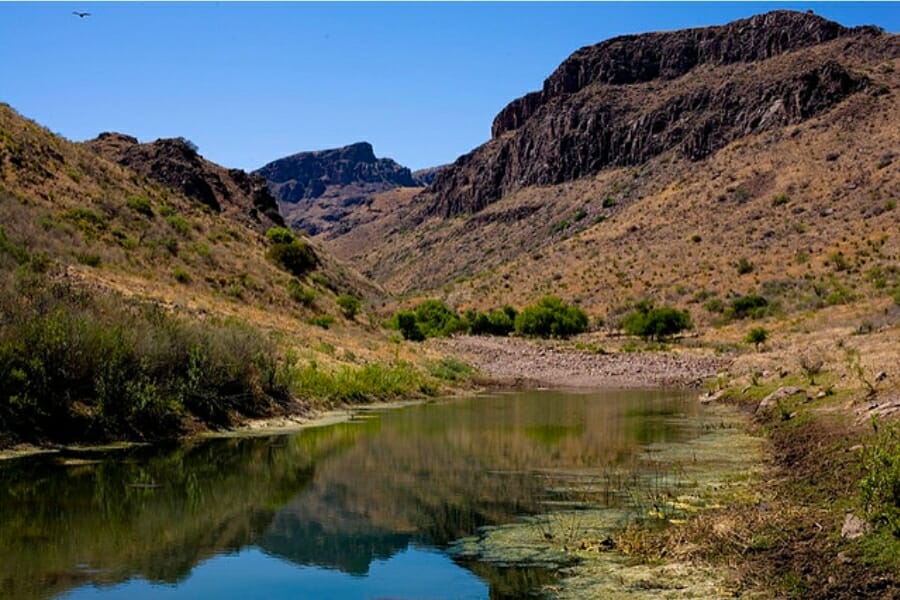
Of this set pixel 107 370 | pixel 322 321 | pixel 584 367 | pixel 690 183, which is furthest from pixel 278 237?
pixel 690 183

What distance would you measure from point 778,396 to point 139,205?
4080 cm

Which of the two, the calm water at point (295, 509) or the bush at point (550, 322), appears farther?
the bush at point (550, 322)

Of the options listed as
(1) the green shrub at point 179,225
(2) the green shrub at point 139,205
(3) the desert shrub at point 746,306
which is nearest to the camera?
(2) the green shrub at point 139,205

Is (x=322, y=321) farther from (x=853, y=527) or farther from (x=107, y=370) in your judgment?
(x=853, y=527)

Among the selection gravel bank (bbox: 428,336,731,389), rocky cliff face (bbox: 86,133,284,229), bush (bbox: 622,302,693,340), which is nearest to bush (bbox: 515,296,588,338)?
bush (bbox: 622,302,693,340)

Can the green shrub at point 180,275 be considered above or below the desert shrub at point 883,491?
above

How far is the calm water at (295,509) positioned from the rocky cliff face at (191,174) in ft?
202

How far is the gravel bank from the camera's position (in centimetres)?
4584

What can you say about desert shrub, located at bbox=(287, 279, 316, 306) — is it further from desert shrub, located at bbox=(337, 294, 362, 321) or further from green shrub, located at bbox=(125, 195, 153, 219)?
green shrub, located at bbox=(125, 195, 153, 219)

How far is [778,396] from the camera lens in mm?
26375

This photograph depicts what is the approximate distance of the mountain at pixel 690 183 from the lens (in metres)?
78.6

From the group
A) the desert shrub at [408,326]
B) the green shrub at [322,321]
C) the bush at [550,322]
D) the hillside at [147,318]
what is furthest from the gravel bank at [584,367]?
the bush at [550,322]

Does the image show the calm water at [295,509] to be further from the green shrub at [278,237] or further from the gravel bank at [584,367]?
the green shrub at [278,237]

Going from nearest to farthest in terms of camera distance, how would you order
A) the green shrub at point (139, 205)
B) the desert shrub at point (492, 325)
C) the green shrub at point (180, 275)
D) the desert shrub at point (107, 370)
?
1. the desert shrub at point (107, 370)
2. the green shrub at point (180, 275)
3. the green shrub at point (139, 205)
4. the desert shrub at point (492, 325)
